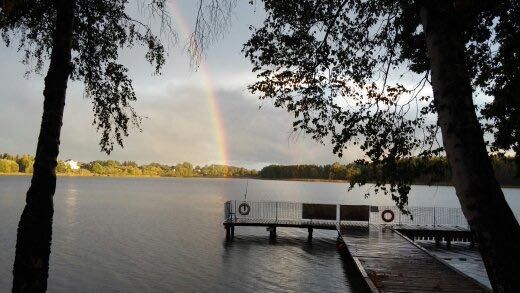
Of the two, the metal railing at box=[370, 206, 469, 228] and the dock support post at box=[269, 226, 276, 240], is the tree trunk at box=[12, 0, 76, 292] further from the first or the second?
the dock support post at box=[269, 226, 276, 240]

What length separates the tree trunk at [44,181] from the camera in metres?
6.91

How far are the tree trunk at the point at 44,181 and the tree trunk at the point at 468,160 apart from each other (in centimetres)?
554

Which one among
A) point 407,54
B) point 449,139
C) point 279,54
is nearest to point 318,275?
point 407,54

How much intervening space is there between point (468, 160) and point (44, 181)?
6096 mm

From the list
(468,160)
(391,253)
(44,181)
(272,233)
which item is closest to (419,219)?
(272,233)

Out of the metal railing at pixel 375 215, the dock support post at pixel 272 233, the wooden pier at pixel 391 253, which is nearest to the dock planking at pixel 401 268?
the wooden pier at pixel 391 253

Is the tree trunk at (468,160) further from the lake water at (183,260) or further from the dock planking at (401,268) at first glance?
the lake water at (183,260)

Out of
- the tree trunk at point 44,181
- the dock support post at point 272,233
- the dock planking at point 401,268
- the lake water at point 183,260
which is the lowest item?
the lake water at point 183,260

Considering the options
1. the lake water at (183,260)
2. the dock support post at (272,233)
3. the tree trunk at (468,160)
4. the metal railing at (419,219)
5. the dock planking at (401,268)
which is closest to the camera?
the tree trunk at (468,160)

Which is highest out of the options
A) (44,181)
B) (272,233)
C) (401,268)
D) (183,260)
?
(44,181)

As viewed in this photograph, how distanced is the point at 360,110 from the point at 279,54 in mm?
1589

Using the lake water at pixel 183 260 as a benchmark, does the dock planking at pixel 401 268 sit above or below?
above

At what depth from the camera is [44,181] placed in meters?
7.07

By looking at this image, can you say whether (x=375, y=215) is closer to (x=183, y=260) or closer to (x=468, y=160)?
(x=183, y=260)
